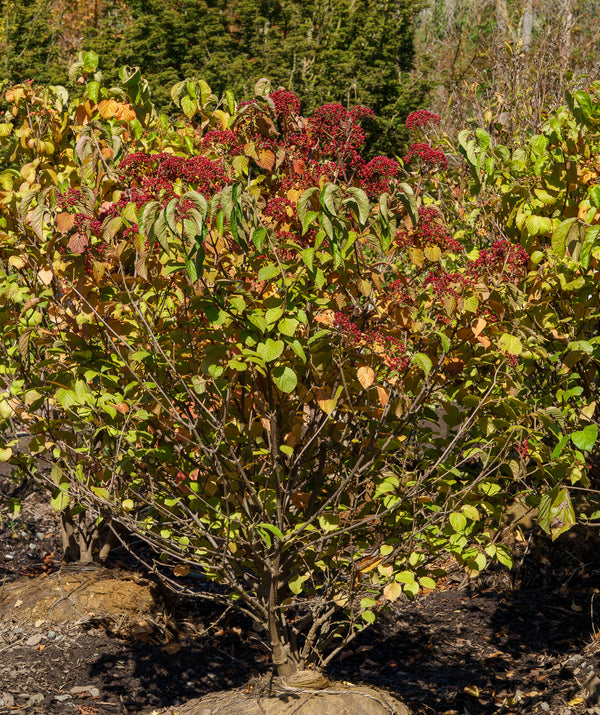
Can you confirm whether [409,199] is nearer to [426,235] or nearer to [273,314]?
[426,235]

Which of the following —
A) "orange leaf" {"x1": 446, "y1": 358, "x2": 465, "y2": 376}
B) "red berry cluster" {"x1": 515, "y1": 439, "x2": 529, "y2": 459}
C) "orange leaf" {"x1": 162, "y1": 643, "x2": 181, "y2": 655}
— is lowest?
"orange leaf" {"x1": 162, "y1": 643, "x2": 181, "y2": 655}

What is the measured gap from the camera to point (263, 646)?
Result: 13.4 ft

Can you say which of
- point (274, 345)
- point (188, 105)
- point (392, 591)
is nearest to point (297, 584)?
point (392, 591)

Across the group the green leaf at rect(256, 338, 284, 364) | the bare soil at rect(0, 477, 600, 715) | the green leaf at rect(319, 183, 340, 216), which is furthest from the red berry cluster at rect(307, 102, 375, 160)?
the bare soil at rect(0, 477, 600, 715)

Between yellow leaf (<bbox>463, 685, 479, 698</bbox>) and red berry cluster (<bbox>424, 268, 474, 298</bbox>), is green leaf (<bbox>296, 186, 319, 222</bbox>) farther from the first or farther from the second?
yellow leaf (<bbox>463, 685, 479, 698</bbox>)

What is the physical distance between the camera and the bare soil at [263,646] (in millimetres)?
3377

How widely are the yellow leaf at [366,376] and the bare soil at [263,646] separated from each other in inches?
52.2

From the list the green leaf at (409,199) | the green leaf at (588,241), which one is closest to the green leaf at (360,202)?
the green leaf at (409,199)

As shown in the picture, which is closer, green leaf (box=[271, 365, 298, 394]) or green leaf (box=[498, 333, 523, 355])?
green leaf (box=[271, 365, 298, 394])

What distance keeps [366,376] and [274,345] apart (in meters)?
0.31

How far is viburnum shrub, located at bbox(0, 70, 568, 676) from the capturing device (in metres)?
2.14

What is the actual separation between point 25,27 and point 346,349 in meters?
14.4

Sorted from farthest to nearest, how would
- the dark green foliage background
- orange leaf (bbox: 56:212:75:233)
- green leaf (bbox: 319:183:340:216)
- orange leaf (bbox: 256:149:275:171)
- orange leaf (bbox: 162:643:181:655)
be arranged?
the dark green foliage background → orange leaf (bbox: 162:643:181:655) → orange leaf (bbox: 256:149:275:171) → orange leaf (bbox: 56:212:75:233) → green leaf (bbox: 319:183:340:216)

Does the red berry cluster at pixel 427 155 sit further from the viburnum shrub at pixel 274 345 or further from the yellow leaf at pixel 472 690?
the yellow leaf at pixel 472 690
